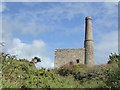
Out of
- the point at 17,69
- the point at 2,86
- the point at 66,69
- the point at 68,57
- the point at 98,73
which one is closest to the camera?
the point at 2,86

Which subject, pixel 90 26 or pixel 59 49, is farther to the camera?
pixel 90 26

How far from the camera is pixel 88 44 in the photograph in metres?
27.2

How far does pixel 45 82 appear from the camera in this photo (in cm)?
895

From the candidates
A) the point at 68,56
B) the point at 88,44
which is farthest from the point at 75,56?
the point at 88,44

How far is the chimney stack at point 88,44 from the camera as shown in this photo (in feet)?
85.5

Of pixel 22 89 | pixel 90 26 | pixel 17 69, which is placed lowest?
pixel 22 89

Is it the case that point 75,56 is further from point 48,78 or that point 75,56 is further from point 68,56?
point 48,78

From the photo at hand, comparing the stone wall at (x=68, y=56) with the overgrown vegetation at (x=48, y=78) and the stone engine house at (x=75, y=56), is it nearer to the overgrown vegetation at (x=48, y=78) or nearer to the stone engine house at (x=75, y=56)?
the stone engine house at (x=75, y=56)

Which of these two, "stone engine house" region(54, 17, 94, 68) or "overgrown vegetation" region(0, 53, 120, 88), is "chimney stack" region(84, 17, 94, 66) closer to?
"stone engine house" region(54, 17, 94, 68)

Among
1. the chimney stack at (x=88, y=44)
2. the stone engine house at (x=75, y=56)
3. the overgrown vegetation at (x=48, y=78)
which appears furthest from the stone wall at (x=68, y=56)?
the overgrown vegetation at (x=48, y=78)

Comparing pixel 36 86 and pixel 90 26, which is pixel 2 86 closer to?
pixel 36 86

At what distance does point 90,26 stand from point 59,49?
5.78 meters

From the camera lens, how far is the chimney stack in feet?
85.5

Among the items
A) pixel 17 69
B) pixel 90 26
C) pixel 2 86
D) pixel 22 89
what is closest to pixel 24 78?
pixel 17 69
